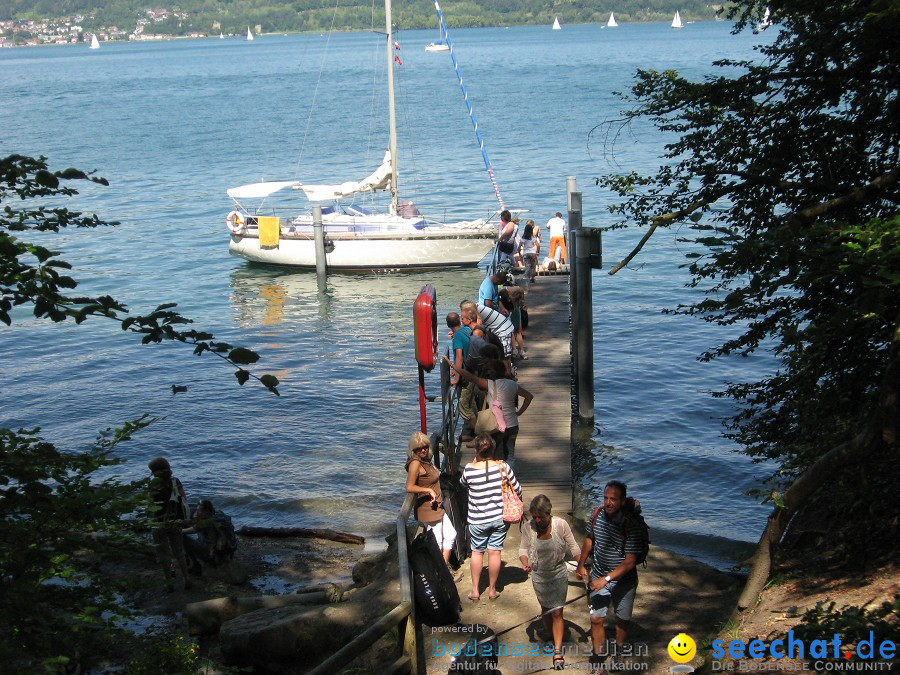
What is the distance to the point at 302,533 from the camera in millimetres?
12961

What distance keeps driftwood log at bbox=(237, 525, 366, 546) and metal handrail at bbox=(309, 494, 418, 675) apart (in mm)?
5481

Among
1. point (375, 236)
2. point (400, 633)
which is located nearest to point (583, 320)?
point (400, 633)

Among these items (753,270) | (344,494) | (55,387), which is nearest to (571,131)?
(55,387)

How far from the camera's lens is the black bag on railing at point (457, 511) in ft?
28.1

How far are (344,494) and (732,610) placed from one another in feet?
25.2

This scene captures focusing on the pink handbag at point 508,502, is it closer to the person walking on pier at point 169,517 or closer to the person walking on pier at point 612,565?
the person walking on pier at point 612,565

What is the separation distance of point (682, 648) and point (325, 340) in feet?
61.7

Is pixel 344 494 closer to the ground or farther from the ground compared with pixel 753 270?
closer to the ground

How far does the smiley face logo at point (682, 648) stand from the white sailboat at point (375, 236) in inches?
953

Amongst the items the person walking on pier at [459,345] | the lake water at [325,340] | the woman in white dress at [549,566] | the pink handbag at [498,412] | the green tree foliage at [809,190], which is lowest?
the lake water at [325,340]

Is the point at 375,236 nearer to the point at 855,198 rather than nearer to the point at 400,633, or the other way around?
the point at 855,198

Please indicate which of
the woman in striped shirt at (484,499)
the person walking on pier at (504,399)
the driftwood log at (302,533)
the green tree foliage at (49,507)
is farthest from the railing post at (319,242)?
the green tree foliage at (49,507)

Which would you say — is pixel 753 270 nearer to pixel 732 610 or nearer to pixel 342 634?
pixel 732 610

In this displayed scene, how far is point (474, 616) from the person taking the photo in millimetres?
7910
